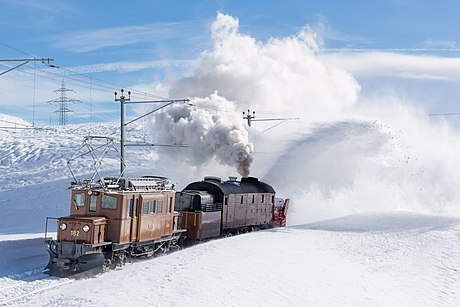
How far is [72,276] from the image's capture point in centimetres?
2006

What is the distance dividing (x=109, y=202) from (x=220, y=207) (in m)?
8.53

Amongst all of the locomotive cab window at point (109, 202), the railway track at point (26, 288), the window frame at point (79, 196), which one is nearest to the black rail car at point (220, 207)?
the locomotive cab window at point (109, 202)

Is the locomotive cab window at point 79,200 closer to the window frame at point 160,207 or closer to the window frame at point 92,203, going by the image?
the window frame at point 92,203

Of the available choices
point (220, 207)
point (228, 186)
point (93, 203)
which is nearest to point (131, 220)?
point (93, 203)

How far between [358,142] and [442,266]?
118ft

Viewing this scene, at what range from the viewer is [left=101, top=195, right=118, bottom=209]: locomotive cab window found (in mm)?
21719

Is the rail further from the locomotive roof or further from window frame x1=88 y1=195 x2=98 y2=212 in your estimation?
window frame x1=88 y1=195 x2=98 y2=212

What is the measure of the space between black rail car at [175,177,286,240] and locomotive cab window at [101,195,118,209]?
5.99 metres

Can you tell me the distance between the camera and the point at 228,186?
30359 millimetres

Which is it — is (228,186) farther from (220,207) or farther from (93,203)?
(93,203)

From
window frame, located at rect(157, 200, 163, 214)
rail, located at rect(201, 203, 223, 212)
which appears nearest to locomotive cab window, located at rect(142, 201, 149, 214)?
window frame, located at rect(157, 200, 163, 214)

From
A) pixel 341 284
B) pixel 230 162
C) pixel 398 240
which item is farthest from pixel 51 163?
pixel 341 284

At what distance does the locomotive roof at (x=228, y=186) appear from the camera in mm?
29322

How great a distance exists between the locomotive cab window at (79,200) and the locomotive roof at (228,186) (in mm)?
8498
